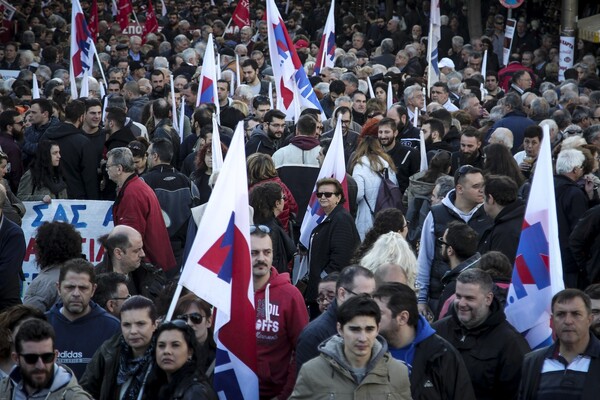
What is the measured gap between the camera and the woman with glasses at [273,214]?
32.8 feet

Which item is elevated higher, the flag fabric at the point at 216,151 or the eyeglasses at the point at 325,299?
the flag fabric at the point at 216,151

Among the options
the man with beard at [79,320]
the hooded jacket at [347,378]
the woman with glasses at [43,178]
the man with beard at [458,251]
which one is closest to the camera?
the hooded jacket at [347,378]

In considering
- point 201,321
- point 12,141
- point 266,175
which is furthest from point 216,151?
point 201,321

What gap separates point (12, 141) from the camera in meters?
13.1

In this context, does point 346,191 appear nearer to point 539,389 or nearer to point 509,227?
point 509,227

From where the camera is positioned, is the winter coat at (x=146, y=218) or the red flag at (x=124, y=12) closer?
the winter coat at (x=146, y=218)

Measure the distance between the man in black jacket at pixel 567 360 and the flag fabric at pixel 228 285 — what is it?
1.50 meters

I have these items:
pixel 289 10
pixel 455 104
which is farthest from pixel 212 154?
pixel 289 10

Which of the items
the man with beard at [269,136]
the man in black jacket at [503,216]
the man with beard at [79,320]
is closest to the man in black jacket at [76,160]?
the man with beard at [269,136]

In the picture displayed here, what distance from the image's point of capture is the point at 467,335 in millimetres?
7262

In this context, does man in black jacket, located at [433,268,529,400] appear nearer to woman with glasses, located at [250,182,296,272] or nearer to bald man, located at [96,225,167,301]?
bald man, located at [96,225,167,301]

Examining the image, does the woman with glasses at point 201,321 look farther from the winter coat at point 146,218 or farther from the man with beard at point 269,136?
the man with beard at point 269,136

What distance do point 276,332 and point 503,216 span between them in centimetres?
228

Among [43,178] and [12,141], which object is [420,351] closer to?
[43,178]
